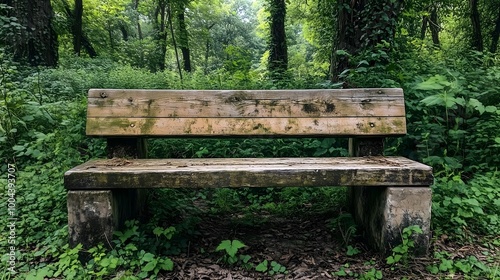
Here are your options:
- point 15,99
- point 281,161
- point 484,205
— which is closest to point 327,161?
point 281,161

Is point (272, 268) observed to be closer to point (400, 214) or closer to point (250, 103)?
point (400, 214)

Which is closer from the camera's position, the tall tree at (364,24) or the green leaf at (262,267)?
the green leaf at (262,267)

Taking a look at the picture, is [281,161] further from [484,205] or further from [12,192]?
[12,192]

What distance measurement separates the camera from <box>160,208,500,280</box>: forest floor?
221cm

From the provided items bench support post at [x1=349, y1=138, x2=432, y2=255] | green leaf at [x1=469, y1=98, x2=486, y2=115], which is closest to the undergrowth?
green leaf at [x1=469, y1=98, x2=486, y2=115]

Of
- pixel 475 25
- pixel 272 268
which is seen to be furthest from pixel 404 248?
pixel 475 25

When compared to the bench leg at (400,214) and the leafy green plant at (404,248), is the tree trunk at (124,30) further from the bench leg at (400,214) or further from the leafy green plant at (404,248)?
the leafy green plant at (404,248)

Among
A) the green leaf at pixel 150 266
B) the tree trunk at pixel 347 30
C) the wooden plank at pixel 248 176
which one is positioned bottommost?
the green leaf at pixel 150 266

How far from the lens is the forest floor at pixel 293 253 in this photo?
7.26ft

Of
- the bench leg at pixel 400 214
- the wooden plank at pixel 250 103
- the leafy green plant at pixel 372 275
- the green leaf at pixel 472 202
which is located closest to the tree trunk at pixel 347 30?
the wooden plank at pixel 250 103

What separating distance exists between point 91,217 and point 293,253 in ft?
4.68

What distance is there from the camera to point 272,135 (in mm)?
2693

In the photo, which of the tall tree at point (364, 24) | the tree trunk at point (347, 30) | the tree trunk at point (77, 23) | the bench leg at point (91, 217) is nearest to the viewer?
the bench leg at point (91, 217)

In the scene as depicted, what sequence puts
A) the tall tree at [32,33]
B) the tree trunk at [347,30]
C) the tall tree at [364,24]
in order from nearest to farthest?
the tall tree at [364,24] < the tree trunk at [347,30] < the tall tree at [32,33]
